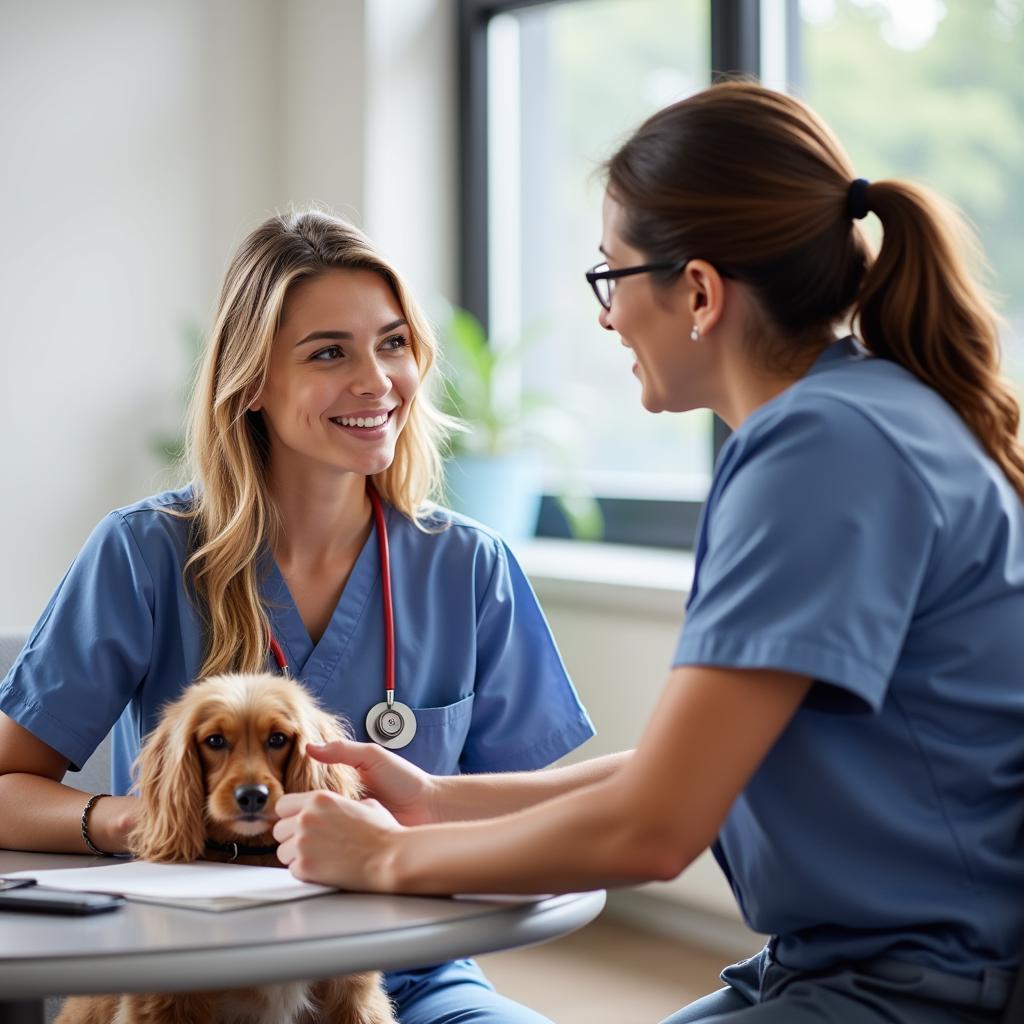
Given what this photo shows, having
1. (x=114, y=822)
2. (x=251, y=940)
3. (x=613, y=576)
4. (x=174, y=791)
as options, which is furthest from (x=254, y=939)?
(x=613, y=576)

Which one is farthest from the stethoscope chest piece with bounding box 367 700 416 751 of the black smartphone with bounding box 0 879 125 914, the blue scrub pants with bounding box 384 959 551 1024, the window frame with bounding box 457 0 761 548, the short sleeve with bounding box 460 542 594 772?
the window frame with bounding box 457 0 761 548

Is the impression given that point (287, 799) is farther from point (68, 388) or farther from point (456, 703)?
point (68, 388)

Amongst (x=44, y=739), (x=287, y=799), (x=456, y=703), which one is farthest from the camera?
(x=456, y=703)

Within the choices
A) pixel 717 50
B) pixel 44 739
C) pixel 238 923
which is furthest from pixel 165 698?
pixel 717 50

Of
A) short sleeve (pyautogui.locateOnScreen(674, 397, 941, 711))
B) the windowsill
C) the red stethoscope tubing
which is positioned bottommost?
the windowsill

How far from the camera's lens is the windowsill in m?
3.25

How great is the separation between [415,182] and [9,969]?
3.27 meters

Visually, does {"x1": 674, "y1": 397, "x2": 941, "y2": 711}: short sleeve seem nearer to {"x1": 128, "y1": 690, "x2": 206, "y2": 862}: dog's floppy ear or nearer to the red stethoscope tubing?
{"x1": 128, "y1": 690, "x2": 206, "y2": 862}: dog's floppy ear

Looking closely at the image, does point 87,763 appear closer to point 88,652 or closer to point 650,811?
point 88,652

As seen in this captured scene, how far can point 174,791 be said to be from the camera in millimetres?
1375

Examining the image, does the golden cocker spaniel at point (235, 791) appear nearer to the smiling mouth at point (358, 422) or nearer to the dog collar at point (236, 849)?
the dog collar at point (236, 849)

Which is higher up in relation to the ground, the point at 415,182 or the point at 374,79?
the point at 374,79

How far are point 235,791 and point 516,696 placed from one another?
0.57m

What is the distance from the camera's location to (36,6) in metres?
3.60
